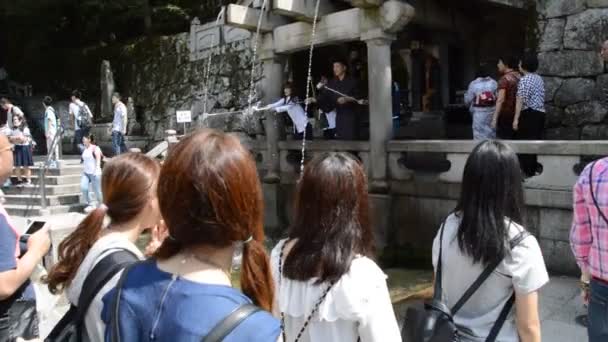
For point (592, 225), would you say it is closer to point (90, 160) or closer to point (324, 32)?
point (324, 32)

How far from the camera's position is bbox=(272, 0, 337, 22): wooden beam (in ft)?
26.7

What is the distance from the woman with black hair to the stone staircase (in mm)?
10104

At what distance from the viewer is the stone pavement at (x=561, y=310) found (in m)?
4.27

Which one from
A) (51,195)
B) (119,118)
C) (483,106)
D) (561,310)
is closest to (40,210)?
(51,195)

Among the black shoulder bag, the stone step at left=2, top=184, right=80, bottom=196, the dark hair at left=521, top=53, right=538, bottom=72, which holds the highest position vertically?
the dark hair at left=521, top=53, right=538, bottom=72

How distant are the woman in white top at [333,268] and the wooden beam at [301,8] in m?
6.66

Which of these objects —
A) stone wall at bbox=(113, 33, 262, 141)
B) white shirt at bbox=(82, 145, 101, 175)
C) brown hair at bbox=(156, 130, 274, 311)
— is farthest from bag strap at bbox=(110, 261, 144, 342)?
stone wall at bbox=(113, 33, 262, 141)

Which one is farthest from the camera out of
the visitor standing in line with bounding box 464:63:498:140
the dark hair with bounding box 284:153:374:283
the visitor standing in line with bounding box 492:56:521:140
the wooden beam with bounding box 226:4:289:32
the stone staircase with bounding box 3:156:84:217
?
the stone staircase with bounding box 3:156:84:217

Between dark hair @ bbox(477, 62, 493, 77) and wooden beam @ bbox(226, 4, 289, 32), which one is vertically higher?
wooden beam @ bbox(226, 4, 289, 32)

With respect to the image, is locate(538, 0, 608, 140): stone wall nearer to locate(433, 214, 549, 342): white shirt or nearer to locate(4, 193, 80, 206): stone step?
locate(433, 214, 549, 342): white shirt

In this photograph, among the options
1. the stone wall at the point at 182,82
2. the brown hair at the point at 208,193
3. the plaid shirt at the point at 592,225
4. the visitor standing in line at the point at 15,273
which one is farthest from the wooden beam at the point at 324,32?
the brown hair at the point at 208,193

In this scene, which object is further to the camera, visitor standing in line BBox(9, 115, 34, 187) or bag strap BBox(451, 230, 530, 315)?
visitor standing in line BBox(9, 115, 34, 187)

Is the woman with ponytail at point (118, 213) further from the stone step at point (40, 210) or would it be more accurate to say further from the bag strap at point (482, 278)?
the stone step at point (40, 210)

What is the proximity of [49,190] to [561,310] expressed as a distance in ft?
33.1
